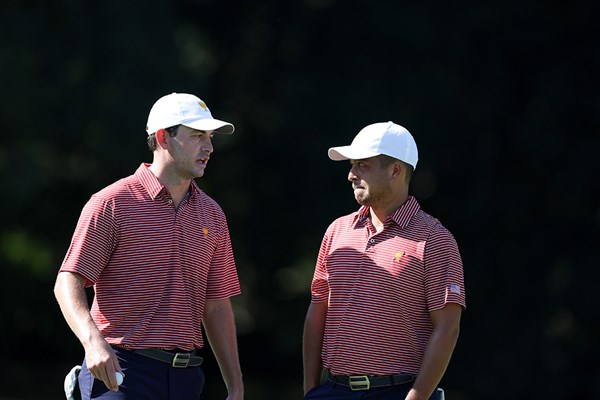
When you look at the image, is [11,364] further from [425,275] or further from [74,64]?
[425,275]

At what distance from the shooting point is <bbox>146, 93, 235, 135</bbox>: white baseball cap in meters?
4.49

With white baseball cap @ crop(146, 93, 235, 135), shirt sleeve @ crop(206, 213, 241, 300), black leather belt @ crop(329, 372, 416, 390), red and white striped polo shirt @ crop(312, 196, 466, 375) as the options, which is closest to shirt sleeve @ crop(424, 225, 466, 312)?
red and white striped polo shirt @ crop(312, 196, 466, 375)

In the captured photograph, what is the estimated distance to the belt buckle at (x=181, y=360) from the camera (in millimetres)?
4387

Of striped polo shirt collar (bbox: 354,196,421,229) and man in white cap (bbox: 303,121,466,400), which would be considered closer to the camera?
man in white cap (bbox: 303,121,466,400)

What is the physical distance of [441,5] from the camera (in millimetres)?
13266

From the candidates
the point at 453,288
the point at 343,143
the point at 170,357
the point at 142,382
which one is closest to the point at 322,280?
the point at 453,288

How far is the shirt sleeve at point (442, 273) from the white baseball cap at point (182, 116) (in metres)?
0.93

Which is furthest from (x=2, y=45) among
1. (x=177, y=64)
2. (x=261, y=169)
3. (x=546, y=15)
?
(x=546, y=15)

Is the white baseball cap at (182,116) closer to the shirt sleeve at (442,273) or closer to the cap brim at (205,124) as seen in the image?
the cap brim at (205,124)

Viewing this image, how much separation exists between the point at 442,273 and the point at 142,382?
118 centimetres

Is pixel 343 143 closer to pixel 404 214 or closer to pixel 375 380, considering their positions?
pixel 404 214

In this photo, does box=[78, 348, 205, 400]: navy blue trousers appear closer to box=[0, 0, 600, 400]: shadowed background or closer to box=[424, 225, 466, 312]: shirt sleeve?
box=[424, 225, 466, 312]: shirt sleeve

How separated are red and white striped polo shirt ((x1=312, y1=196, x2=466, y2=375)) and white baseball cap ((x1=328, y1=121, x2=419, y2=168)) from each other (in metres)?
0.24

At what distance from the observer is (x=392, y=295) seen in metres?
4.41
